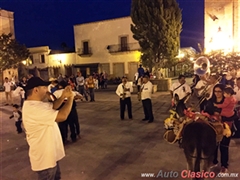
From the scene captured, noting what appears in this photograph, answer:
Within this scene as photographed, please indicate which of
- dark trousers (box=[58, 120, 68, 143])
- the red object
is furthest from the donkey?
dark trousers (box=[58, 120, 68, 143])

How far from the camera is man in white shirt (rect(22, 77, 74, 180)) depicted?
251 centimetres

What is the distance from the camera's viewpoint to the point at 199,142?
3152mm

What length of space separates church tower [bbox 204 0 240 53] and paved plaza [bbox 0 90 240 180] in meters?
6.98

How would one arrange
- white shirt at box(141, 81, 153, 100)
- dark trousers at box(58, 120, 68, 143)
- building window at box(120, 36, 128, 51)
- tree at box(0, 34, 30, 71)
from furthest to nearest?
1. building window at box(120, 36, 128, 51)
2. tree at box(0, 34, 30, 71)
3. white shirt at box(141, 81, 153, 100)
4. dark trousers at box(58, 120, 68, 143)

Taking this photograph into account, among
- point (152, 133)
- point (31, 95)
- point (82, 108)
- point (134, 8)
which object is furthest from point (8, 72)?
point (31, 95)

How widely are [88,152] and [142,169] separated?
5.11 feet

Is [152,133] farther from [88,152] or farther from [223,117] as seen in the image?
[223,117]

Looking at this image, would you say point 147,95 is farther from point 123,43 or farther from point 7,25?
point 7,25

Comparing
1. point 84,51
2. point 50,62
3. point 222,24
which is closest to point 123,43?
point 84,51

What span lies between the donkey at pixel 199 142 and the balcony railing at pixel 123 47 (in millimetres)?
24490

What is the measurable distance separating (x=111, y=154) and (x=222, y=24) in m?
10.3

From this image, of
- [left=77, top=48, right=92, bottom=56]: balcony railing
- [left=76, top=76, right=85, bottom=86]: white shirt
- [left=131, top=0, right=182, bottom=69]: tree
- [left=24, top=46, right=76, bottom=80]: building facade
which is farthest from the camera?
[left=24, top=46, right=76, bottom=80]: building facade

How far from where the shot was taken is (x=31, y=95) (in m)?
2.65

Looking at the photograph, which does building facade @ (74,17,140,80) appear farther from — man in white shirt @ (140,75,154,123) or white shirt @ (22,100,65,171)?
white shirt @ (22,100,65,171)
